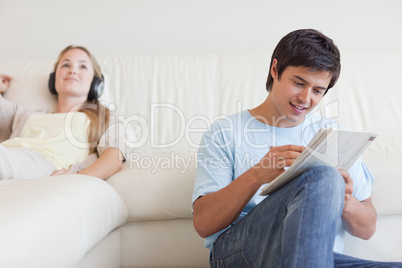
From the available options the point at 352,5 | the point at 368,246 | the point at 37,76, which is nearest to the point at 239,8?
the point at 352,5

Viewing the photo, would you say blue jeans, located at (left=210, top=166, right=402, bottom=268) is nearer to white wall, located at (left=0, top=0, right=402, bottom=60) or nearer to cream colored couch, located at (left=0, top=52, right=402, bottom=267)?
cream colored couch, located at (left=0, top=52, right=402, bottom=267)

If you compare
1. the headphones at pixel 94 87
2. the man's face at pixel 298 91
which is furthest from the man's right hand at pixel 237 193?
the headphones at pixel 94 87

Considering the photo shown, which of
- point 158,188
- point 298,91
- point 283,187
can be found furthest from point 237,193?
point 158,188

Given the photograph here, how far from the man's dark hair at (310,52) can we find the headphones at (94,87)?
0.92 m

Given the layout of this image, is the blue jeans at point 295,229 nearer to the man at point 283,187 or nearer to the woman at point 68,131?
the man at point 283,187

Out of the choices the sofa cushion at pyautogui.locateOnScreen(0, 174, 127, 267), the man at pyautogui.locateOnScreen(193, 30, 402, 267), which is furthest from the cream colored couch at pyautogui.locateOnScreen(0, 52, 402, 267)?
the man at pyautogui.locateOnScreen(193, 30, 402, 267)

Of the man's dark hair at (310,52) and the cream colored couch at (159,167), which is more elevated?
the man's dark hair at (310,52)

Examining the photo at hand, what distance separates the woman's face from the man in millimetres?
830

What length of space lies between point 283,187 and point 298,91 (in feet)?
1.00

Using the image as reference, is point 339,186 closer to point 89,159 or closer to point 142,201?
point 142,201

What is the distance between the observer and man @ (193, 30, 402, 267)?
28.6 inches

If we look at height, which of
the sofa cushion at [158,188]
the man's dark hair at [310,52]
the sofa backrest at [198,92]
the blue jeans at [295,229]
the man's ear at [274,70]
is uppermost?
the man's dark hair at [310,52]

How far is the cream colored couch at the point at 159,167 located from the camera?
91 centimetres

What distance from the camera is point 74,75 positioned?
169 cm
